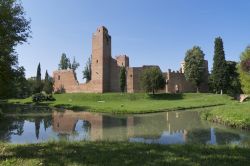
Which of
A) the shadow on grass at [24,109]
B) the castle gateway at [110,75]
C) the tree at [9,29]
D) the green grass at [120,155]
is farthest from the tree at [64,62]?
the green grass at [120,155]

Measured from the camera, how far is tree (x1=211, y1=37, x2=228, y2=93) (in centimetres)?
5541

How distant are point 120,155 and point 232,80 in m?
53.7

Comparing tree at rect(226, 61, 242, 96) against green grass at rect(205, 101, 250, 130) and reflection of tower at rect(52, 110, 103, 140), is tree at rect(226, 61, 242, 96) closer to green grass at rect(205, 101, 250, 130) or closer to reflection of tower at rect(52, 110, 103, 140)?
green grass at rect(205, 101, 250, 130)

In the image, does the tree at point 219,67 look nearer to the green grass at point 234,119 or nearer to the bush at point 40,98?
the green grass at point 234,119

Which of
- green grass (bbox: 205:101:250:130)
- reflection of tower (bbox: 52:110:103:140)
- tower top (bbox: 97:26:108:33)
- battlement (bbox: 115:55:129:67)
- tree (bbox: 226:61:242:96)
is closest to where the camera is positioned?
reflection of tower (bbox: 52:110:103:140)

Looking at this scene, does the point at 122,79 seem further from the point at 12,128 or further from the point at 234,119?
the point at 234,119

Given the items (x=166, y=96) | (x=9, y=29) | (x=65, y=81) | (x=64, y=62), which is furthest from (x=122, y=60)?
(x=9, y=29)

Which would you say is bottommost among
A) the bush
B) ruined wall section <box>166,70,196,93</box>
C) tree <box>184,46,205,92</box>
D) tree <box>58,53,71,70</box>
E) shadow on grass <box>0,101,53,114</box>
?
shadow on grass <box>0,101,53,114</box>

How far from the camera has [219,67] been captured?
183 feet

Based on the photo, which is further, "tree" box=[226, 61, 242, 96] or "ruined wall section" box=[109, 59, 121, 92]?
"ruined wall section" box=[109, 59, 121, 92]

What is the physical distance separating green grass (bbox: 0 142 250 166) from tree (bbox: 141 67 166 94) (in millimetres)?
47808

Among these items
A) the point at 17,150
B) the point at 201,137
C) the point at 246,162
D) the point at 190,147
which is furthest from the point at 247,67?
the point at 17,150

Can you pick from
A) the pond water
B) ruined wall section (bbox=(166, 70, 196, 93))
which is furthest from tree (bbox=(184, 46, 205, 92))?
the pond water

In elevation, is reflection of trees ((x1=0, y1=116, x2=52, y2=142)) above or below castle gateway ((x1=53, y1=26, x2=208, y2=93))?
below
